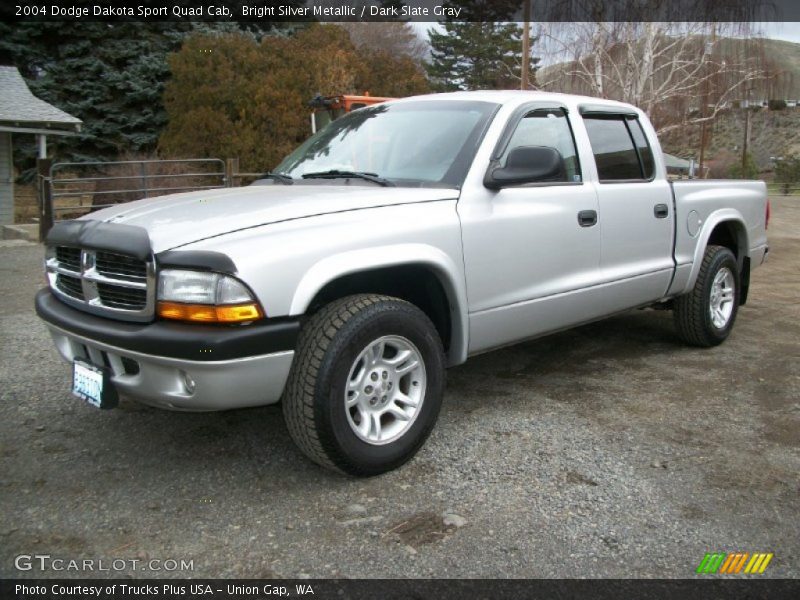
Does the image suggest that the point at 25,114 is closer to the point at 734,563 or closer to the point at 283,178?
the point at 283,178

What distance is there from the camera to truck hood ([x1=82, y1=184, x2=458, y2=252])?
2857 millimetres

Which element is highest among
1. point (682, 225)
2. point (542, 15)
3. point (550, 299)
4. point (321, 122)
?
point (542, 15)

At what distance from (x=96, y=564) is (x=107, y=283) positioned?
1108 mm

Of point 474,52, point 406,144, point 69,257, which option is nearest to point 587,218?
point 406,144

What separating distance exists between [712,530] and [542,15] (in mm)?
18033

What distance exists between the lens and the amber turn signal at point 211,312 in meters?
2.68

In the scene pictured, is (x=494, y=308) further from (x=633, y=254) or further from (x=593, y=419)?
(x=633, y=254)

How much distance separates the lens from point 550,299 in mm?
3906

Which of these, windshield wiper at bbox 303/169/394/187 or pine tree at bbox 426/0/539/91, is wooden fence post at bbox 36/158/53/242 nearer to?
windshield wiper at bbox 303/169/394/187

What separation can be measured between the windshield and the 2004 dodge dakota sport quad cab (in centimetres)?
1

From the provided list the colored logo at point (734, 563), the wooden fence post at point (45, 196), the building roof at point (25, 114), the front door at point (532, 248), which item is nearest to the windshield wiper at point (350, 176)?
the front door at point (532, 248)

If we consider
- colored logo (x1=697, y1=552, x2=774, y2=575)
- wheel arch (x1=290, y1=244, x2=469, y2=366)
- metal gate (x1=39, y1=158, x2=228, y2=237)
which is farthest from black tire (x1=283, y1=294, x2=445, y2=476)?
metal gate (x1=39, y1=158, x2=228, y2=237)

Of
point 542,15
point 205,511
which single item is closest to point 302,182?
point 205,511

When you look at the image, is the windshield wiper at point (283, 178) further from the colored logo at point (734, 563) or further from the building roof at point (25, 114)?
the building roof at point (25, 114)
